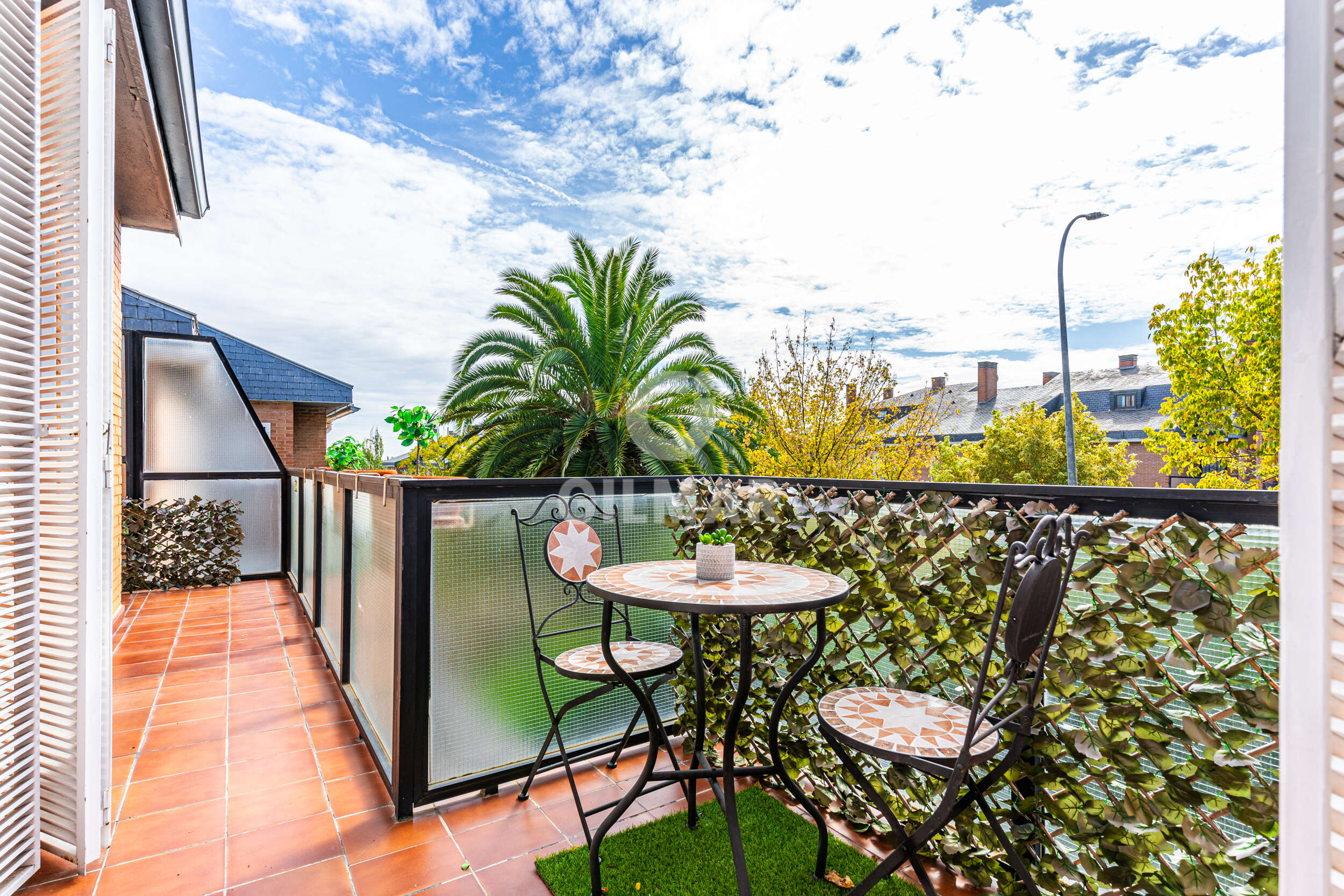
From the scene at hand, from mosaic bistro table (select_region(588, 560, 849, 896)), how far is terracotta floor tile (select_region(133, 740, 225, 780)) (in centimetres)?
184

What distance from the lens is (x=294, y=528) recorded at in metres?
6.60

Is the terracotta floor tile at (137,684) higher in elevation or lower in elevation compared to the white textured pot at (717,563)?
lower

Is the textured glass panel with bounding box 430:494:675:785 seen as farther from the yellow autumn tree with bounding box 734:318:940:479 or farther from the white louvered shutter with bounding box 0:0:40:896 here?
the yellow autumn tree with bounding box 734:318:940:479

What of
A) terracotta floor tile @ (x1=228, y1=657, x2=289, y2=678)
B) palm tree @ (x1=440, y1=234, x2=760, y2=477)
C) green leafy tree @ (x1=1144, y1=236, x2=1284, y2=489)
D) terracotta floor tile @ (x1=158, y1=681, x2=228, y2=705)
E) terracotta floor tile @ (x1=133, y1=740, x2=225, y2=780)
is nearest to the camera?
terracotta floor tile @ (x1=133, y1=740, x2=225, y2=780)

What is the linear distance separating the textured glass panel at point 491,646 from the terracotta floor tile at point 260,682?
6.07 feet

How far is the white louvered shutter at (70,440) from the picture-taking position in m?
1.86

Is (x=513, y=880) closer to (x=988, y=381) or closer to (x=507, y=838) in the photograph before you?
(x=507, y=838)

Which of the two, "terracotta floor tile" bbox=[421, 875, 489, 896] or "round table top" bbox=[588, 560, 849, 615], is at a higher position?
"round table top" bbox=[588, 560, 849, 615]

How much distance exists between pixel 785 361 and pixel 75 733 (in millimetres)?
11028

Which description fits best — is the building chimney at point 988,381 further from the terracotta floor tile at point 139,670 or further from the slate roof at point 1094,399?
the terracotta floor tile at point 139,670

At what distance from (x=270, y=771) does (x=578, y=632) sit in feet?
4.42

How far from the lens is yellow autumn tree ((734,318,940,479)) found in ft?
36.6

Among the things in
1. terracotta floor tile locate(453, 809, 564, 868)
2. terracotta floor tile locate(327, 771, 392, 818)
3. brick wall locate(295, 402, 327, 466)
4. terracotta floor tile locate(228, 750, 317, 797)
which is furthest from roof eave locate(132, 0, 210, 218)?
brick wall locate(295, 402, 327, 466)

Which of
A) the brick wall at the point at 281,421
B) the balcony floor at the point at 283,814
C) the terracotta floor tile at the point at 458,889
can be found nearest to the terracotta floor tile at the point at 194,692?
the balcony floor at the point at 283,814
